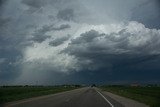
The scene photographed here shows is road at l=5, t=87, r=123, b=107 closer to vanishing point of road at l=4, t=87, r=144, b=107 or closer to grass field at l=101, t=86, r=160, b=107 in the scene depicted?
vanishing point of road at l=4, t=87, r=144, b=107

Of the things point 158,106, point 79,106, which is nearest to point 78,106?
point 79,106

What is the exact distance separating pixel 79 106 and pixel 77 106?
0.51ft

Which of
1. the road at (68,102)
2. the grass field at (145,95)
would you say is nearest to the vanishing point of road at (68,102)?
the road at (68,102)

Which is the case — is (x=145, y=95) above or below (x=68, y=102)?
above

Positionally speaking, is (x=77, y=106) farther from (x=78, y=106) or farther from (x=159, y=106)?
(x=159, y=106)

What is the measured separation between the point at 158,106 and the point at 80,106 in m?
6.00

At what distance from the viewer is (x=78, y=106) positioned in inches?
974

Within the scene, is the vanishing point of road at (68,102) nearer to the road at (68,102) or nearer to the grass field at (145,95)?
the road at (68,102)

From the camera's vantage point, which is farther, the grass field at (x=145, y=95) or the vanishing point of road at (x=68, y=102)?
the grass field at (x=145, y=95)

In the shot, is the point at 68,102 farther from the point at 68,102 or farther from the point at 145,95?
the point at 145,95

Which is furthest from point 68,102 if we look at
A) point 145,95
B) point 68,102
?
point 145,95

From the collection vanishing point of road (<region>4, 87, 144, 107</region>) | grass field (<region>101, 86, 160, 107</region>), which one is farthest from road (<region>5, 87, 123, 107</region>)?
grass field (<region>101, 86, 160, 107</region>)

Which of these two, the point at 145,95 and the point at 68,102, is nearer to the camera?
the point at 68,102

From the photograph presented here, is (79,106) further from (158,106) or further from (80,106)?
(158,106)
